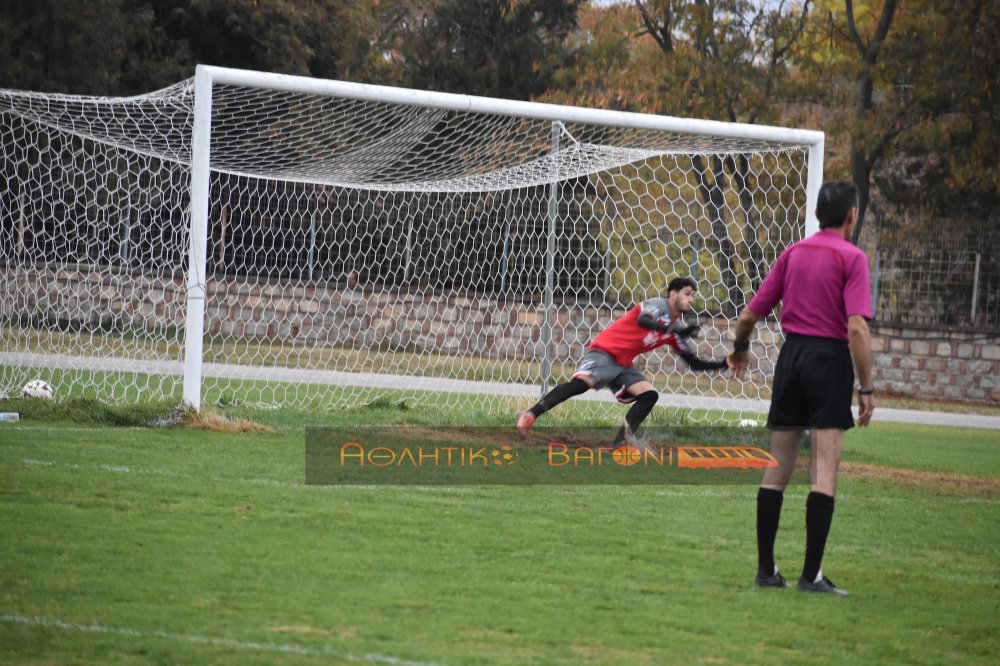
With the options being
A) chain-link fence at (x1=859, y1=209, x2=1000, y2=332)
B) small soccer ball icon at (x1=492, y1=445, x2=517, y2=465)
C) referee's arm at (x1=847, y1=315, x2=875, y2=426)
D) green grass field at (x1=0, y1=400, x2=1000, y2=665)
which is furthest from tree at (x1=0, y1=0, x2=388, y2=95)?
referee's arm at (x1=847, y1=315, x2=875, y2=426)

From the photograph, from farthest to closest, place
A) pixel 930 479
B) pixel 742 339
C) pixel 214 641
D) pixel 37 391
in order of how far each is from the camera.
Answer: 1. pixel 37 391
2. pixel 930 479
3. pixel 742 339
4. pixel 214 641

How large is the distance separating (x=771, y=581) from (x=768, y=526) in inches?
10.3

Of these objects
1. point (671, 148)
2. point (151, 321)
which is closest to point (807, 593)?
point (671, 148)

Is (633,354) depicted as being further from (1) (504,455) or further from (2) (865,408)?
(2) (865,408)

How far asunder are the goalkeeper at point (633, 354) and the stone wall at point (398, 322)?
19.8 feet

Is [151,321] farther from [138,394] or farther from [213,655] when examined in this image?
[213,655]

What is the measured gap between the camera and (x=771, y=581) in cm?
621

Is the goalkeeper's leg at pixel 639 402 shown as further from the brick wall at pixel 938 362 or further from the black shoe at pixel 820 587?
the brick wall at pixel 938 362

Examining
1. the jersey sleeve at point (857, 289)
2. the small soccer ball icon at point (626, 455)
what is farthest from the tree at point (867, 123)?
the jersey sleeve at point (857, 289)

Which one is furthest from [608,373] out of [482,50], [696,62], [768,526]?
[482,50]

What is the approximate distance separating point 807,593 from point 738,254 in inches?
484

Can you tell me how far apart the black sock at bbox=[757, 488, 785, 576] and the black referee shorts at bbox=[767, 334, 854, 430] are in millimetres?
344

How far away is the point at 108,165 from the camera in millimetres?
18266

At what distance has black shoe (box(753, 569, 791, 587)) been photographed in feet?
20.4
